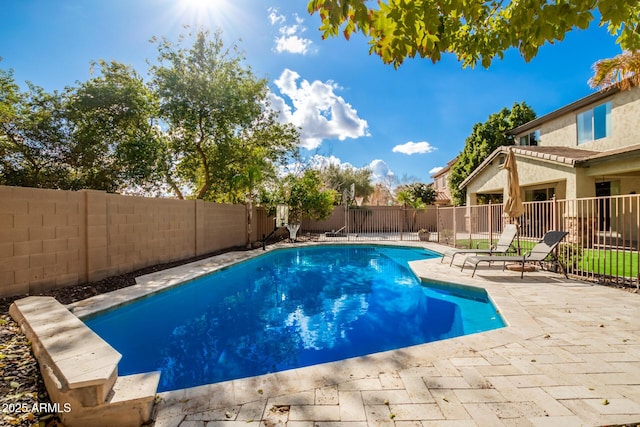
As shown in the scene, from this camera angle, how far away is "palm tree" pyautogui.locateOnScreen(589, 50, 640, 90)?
7.09 m

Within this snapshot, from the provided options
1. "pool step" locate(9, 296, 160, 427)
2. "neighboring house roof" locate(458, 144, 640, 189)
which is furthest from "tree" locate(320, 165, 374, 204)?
"pool step" locate(9, 296, 160, 427)

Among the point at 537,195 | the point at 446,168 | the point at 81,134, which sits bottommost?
the point at 537,195

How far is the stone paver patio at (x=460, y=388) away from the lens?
→ 6.93 feet

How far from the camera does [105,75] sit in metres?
12.2

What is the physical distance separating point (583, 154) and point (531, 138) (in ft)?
20.0

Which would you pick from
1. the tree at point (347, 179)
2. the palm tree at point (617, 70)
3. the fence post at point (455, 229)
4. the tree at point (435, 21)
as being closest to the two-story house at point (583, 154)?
the fence post at point (455, 229)

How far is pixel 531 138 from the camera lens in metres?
17.1

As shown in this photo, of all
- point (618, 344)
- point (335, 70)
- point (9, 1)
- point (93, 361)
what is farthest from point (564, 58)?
point (9, 1)

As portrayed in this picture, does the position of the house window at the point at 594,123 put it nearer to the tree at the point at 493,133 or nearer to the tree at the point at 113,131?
the tree at the point at 493,133

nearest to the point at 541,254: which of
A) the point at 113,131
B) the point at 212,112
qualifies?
the point at 212,112

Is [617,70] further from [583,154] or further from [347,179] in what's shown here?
[347,179]

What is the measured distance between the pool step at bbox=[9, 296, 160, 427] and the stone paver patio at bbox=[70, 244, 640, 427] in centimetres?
21

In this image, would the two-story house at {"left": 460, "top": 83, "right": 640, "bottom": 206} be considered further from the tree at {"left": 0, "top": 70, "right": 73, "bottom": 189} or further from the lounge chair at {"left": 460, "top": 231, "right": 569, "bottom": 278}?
the tree at {"left": 0, "top": 70, "right": 73, "bottom": 189}

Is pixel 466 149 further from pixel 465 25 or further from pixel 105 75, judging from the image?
pixel 105 75
